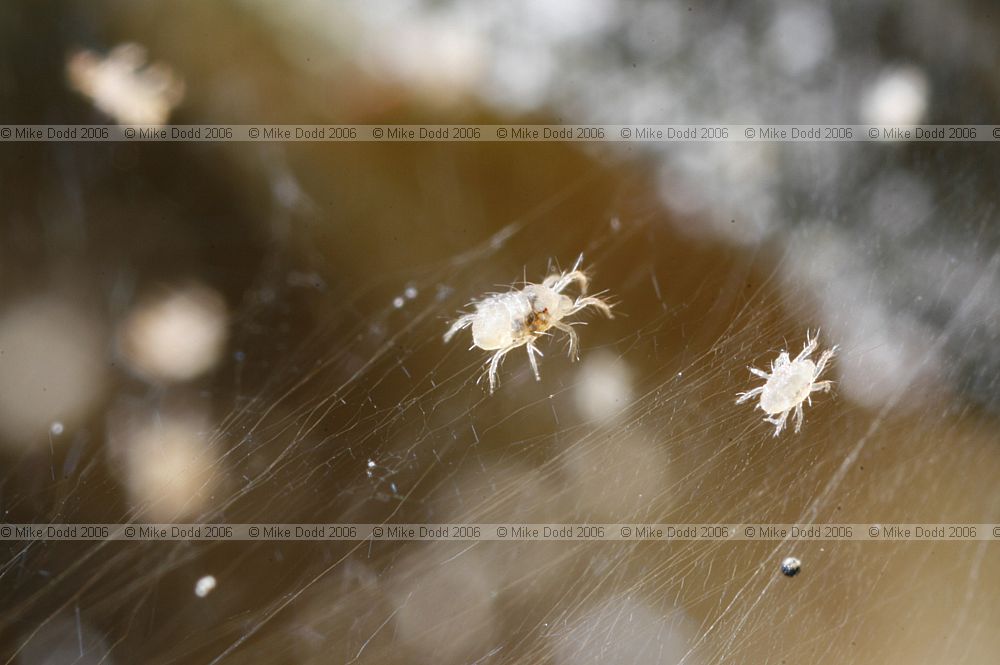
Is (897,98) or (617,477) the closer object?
(617,477)

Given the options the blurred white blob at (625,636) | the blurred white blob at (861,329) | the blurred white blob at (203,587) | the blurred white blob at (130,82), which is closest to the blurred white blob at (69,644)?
the blurred white blob at (203,587)

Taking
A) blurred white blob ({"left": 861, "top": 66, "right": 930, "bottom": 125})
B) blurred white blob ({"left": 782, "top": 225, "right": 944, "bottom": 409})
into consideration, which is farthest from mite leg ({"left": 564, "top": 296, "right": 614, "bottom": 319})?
blurred white blob ({"left": 861, "top": 66, "right": 930, "bottom": 125})

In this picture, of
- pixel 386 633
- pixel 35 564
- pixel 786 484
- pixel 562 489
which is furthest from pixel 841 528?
pixel 35 564

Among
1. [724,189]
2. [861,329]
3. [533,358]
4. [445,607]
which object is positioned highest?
[724,189]

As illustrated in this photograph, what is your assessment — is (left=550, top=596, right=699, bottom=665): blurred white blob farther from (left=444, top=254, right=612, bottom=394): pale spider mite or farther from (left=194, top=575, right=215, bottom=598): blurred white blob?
(left=194, top=575, right=215, bottom=598): blurred white blob

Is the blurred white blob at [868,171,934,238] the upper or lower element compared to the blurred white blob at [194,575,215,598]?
upper

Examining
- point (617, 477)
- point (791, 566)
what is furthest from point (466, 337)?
point (791, 566)

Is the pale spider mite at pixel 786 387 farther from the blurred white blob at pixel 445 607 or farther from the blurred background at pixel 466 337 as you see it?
the blurred white blob at pixel 445 607

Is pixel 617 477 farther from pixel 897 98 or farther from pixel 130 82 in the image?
pixel 130 82
